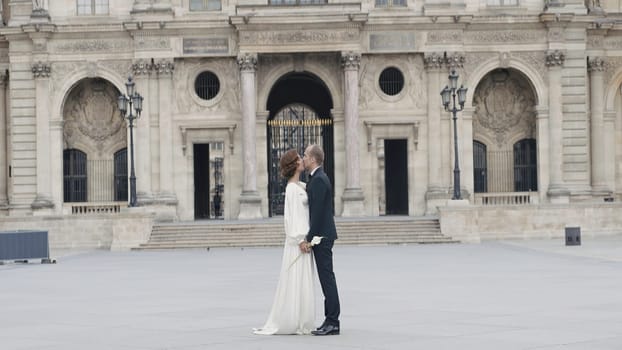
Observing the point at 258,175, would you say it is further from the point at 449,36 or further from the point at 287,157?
the point at 287,157

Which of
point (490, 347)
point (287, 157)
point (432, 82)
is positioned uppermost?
point (432, 82)

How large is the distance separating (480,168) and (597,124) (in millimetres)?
6091

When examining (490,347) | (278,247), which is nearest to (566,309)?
(490,347)

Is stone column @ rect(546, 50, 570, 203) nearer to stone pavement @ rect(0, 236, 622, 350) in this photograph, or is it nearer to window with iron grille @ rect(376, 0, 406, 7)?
window with iron grille @ rect(376, 0, 406, 7)

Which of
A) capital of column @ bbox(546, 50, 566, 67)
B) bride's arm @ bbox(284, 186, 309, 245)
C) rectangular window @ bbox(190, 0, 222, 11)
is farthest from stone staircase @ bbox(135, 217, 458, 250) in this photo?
bride's arm @ bbox(284, 186, 309, 245)

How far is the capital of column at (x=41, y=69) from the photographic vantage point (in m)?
53.1

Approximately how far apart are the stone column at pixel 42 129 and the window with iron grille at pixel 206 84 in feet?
21.1

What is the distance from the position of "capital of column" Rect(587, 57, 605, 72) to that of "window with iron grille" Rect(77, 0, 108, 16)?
21758 millimetres

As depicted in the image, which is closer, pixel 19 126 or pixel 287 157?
pixel 287 157

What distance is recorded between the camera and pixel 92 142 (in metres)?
55.2

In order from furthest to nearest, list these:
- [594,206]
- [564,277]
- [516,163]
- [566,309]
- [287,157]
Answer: [516,163], [594,206], [564,277], [566,309], [287,157]

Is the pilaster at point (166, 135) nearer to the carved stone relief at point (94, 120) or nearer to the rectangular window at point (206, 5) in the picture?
the rectangular window at point (206, 5)

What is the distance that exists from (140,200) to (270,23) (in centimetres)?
923

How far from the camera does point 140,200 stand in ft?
172
